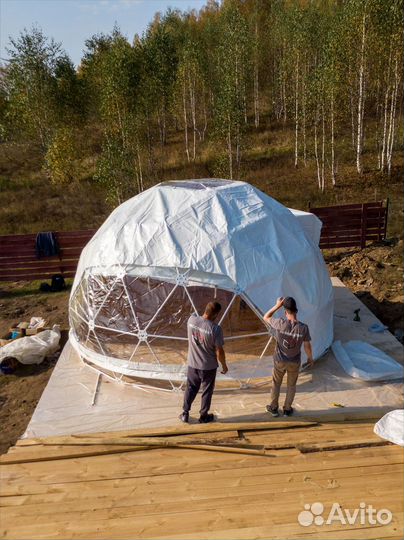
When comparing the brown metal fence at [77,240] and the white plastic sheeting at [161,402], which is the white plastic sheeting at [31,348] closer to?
the white plastic sheeting at [161,402]

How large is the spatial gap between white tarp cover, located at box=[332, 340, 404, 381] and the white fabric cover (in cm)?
32

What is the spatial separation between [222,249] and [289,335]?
6.70 ft

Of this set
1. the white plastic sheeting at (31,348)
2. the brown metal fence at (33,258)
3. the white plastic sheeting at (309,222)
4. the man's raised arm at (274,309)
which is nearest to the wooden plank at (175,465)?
the man's raised arm at (274,309)

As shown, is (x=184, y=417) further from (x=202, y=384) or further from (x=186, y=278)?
(x=186, y=278)

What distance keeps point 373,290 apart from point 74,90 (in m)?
21.1

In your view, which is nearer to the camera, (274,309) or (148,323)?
(274,309)

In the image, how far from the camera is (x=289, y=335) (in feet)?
16.8

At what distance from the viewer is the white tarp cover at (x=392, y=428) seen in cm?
468

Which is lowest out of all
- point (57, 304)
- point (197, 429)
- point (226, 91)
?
point (57, 304)

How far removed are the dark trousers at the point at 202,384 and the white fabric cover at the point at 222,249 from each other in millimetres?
1529

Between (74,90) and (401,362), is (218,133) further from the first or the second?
(401,362)

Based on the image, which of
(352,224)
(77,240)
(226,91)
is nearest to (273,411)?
(77,240)

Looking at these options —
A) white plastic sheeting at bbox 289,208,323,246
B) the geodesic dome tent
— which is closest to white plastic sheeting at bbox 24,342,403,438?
the geodesic dome tent

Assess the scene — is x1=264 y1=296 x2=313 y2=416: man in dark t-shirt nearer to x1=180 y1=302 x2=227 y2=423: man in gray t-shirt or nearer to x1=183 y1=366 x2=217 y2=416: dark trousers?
x1=180 y1=302 x2=227 y2=423: man in gray t-shirt
